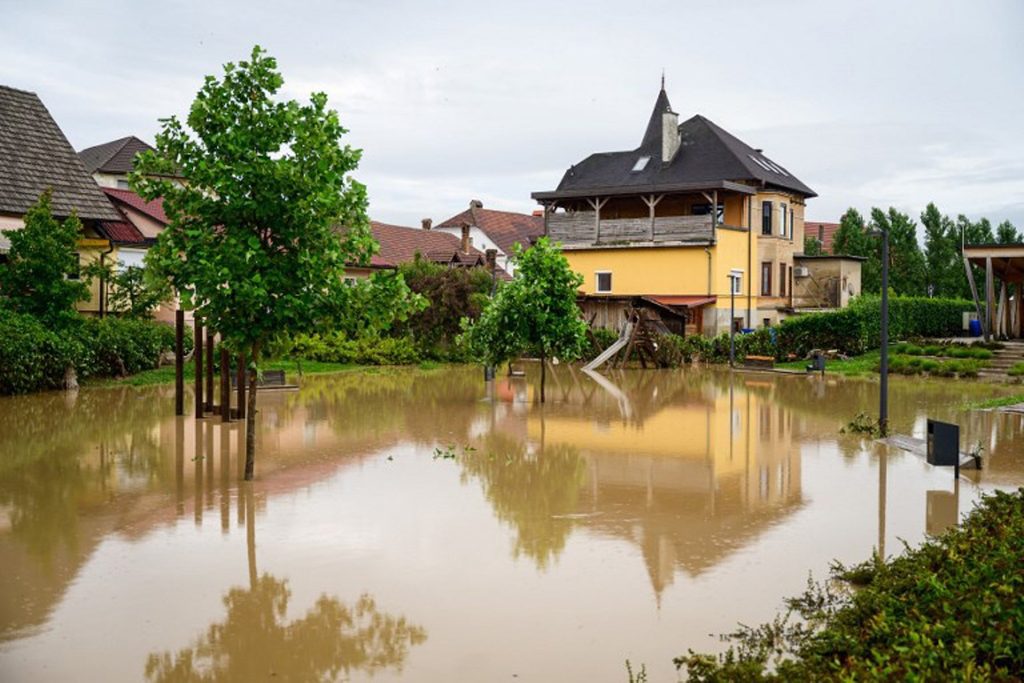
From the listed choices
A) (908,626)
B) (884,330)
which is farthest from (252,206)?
(884,330)

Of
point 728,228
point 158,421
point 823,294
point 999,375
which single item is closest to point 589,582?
point 158,421

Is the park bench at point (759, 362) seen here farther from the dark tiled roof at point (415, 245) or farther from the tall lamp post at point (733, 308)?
the dark tiled roof at point (415, 245)

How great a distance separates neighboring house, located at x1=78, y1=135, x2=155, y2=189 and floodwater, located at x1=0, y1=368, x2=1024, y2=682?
3615 cm

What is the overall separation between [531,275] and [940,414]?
11167 millimetres

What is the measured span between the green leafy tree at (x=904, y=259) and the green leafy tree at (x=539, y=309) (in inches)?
1419

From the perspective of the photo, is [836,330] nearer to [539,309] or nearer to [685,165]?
[685,165]

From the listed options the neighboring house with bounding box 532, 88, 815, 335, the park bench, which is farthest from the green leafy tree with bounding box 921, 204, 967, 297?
the park bench

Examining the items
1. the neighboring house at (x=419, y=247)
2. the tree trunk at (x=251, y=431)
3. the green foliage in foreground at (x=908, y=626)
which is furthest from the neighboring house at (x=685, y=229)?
the green foliage in foreground at (x=908, y=626)

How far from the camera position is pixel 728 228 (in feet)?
160

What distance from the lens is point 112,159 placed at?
59.2m

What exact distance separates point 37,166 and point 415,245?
2781 centimetres

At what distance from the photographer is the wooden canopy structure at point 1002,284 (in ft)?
136

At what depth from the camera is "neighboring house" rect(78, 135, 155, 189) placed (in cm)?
5806

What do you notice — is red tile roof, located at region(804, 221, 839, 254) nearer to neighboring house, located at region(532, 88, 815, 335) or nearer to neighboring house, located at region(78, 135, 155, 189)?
neighboring house, located at region(532, 88, 815, 335)
